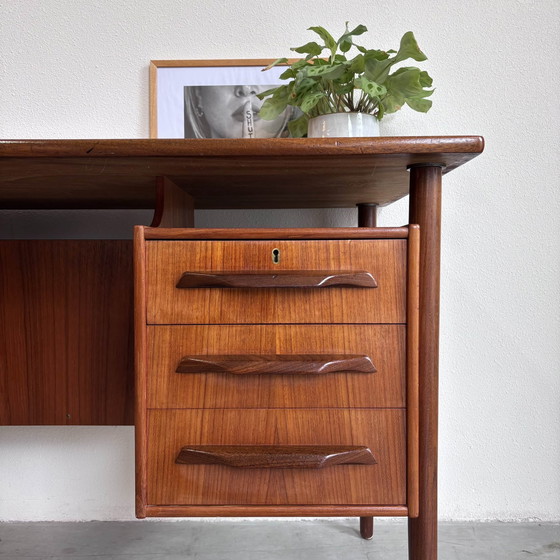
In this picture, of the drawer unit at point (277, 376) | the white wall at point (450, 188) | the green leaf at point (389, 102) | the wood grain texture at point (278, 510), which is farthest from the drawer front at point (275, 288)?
the white wall at point (450, 188)

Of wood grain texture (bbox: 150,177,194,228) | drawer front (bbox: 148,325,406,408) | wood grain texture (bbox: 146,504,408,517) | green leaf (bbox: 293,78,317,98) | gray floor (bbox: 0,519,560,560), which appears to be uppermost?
green leaf (bbox: 293,78,317,98)

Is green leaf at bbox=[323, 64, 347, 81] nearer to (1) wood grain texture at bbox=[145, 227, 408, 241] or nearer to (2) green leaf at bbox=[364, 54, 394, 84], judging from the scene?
(2) green leaf at bbox=[364, 54, 394, 84]


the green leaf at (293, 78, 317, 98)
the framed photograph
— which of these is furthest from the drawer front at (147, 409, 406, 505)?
the framed photograph

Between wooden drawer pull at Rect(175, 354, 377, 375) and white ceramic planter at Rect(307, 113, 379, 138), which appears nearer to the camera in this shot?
wooden drawer pull at Rect(175, 354, 377, 375)

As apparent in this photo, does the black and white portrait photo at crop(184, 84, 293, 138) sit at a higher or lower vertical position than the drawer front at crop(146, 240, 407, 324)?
higher

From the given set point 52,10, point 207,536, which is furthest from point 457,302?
point 52,10

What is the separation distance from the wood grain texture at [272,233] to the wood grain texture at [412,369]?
3 centimetres

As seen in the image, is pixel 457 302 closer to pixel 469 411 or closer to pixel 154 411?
pixel 469 411

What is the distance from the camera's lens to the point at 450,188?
1.33 meters

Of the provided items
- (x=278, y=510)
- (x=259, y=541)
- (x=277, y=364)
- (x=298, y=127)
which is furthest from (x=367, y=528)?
(x=298, y=127)

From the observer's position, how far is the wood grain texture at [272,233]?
2.45 feet

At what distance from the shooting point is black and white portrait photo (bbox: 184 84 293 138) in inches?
50.9

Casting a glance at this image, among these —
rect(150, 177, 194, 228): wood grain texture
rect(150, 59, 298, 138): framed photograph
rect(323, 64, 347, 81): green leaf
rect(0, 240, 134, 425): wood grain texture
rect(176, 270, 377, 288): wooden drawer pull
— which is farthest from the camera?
rect(150, 59, 298, 138): framed photograph

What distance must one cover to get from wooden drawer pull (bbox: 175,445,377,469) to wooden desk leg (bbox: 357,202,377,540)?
0.57 meters
